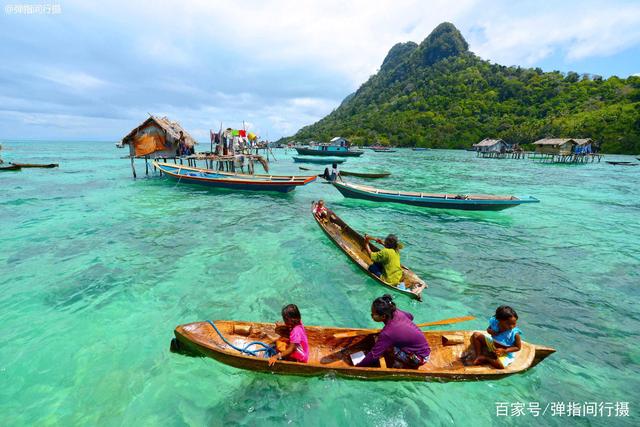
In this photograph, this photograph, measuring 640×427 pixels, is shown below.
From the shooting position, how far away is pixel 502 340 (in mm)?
5008

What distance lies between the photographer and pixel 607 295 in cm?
859

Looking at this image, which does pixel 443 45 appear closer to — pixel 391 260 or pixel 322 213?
pixel 322 213

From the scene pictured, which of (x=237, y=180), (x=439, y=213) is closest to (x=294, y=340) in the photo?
(x=439, y=213)

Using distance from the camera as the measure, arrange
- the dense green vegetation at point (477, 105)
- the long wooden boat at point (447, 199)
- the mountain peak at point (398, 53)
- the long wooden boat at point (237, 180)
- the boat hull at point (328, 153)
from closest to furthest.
→ the long wooden boat at point (447, 199) < the long wooden boat at point (237, 180) < the boat hull at point (328, 153) < the dense green vegetation at point (477, 105) < the mountain peak at point (398, 53)

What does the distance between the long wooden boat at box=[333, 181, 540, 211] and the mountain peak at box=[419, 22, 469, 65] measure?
524ft

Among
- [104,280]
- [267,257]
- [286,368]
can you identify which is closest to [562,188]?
[267,257]

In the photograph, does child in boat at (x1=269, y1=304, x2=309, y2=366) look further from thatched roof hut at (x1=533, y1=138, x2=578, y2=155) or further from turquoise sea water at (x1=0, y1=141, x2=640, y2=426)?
thatched roof hut at (x1=533, y1=138, x2=578, y2=155)

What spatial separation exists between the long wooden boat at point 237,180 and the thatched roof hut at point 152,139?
6.34 feet

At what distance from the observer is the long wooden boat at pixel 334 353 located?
4.62 meters

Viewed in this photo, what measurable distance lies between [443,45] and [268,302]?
575 ft

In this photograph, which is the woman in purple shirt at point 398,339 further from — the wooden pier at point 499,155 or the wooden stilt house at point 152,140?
the wooden pier at point 499,155

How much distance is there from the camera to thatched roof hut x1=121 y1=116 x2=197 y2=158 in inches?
1032

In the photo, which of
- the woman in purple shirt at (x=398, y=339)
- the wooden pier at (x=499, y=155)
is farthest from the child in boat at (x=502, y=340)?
the wooden pier at (x=499, y=155)

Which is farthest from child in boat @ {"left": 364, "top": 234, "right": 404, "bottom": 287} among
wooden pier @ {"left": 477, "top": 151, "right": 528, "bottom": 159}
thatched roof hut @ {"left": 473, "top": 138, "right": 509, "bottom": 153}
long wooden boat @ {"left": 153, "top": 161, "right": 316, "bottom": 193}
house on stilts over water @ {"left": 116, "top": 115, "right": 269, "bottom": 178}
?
thatched roof hut @ {"left": 473, "top": 138, "right": 509, "bottom": 153}
